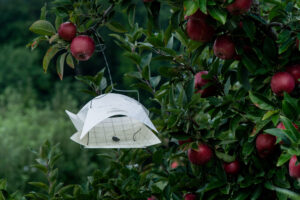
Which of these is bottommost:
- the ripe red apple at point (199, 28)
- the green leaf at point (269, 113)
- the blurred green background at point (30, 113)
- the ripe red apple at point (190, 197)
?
the blurred green background at point (30, 113)

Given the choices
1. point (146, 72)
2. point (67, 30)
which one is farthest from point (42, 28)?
point (146, 72)

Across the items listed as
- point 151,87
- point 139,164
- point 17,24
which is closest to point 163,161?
point 139,164

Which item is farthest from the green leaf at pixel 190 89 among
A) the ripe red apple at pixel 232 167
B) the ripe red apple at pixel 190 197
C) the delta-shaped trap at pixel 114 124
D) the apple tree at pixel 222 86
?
the ripe red apple at pixel 190 197

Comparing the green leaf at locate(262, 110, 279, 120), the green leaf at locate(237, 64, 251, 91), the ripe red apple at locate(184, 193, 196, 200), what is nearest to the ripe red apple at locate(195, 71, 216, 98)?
the green leaf at locate(237, 64, 251, 91)

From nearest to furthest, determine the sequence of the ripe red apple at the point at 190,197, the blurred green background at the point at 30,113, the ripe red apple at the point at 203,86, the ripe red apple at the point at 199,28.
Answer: the ripe red apple at the point at 199,28 < the ripe red apple at the point at 203,86 < the ripe red apple at the point at 190,197 < the blurred green background at the point at 30,113

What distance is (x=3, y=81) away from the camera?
1039 centimetres

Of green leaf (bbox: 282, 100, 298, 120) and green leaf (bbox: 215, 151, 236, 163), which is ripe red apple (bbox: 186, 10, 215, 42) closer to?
green leaf (bbox: 282, 100, 298, 120)

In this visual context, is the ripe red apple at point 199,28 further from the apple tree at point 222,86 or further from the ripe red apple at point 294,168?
the ripe red apple at point 294,168

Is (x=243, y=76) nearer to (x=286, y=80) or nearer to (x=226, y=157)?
(x=286, y=80)

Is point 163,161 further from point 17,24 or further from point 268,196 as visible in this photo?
point 17,24

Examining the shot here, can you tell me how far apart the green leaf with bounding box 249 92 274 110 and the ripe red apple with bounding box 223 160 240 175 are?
26 cm

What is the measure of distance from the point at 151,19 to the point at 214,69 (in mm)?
287

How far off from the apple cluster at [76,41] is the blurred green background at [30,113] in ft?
0.59

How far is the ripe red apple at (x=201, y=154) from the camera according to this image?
1217 millimetres
